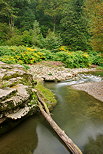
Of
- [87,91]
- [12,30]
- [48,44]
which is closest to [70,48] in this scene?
[48,44]

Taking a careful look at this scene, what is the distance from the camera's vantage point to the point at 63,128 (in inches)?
155

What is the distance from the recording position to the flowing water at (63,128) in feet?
10.1

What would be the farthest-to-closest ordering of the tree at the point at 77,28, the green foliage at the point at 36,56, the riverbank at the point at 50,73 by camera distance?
the tree at the point at 77,28 < the green foliage at the point at 36,56 < the riverbank at the point at 50,73

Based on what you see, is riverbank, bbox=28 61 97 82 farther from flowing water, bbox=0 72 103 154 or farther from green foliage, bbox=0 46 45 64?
flowing water, bbox=0 72 103 154

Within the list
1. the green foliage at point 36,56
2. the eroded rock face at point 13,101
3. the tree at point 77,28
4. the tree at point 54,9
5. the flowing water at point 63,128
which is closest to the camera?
the flowing water at point 63,128

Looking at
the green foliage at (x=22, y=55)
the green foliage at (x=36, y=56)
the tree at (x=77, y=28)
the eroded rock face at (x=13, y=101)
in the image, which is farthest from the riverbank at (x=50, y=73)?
the tree at (x=77, y=28)

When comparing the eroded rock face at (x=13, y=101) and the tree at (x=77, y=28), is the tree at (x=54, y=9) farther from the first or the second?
the eroded rock face at (x=13, y=101)

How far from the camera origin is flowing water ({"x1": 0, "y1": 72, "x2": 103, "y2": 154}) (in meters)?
3.08

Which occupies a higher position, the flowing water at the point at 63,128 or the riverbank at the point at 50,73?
the flowing water at the point at 63,128

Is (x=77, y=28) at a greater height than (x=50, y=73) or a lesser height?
greater

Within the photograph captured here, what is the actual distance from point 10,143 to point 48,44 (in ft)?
57.8

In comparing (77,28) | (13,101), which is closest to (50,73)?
(13,101)

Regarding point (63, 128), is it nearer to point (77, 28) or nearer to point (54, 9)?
point (77, 28)

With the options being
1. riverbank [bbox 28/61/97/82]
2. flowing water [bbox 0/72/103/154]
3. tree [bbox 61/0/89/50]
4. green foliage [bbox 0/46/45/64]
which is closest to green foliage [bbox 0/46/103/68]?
green foliage [bbox 0/46/45/64]
